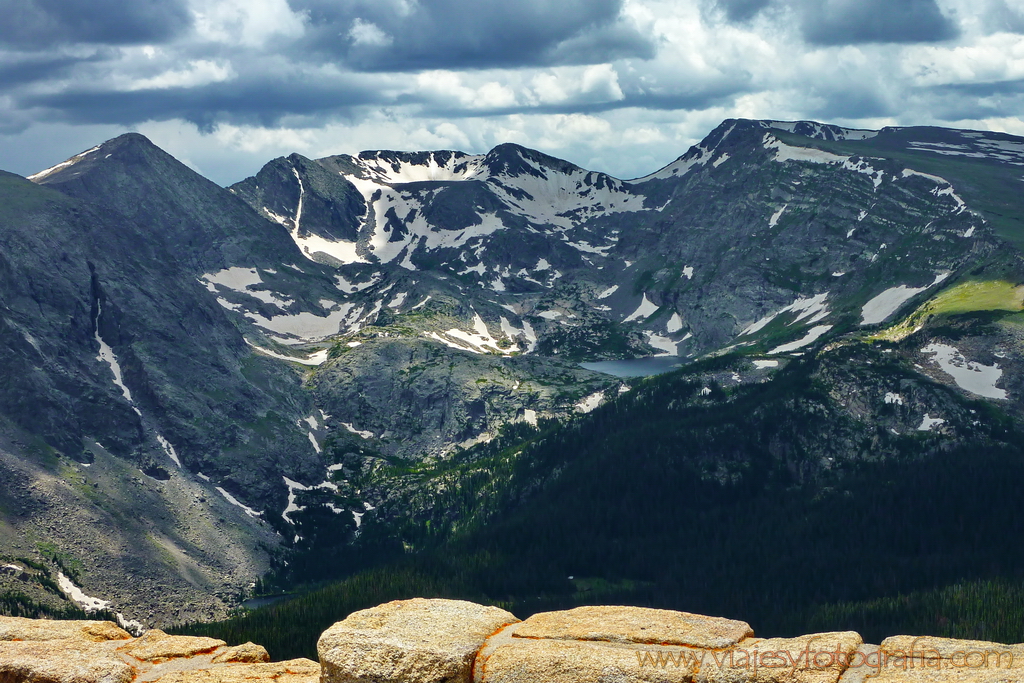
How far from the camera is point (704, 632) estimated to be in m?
25.7

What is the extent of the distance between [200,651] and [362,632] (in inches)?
341

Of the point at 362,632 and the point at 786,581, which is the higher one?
the point at 362,632

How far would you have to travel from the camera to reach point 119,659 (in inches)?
1147

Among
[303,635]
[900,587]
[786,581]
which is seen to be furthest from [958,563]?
[303,635]

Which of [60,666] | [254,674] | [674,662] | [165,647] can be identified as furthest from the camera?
[165,647]

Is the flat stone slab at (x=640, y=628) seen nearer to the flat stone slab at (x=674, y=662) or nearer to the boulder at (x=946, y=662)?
the flat stone slab at (x=674, y=662)

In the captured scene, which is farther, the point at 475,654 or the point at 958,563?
the point at 958,563

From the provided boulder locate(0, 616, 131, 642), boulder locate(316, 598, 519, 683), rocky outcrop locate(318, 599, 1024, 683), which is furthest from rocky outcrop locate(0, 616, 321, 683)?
rocky outcrop locate(318, 599, 1024, 683)

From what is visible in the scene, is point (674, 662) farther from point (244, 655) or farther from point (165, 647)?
point (165, 647)

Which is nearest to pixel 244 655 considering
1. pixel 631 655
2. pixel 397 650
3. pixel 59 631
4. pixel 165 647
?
pixel 165 647

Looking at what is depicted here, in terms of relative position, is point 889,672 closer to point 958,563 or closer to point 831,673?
point 831,673

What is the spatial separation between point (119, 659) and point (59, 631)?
13.8 ft

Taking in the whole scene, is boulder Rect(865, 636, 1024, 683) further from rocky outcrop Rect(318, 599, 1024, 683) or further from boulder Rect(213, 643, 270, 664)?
boulder Rect(213, 643, 270, 664)

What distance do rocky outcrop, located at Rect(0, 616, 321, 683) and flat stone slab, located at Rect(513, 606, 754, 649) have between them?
6773 millimetres
